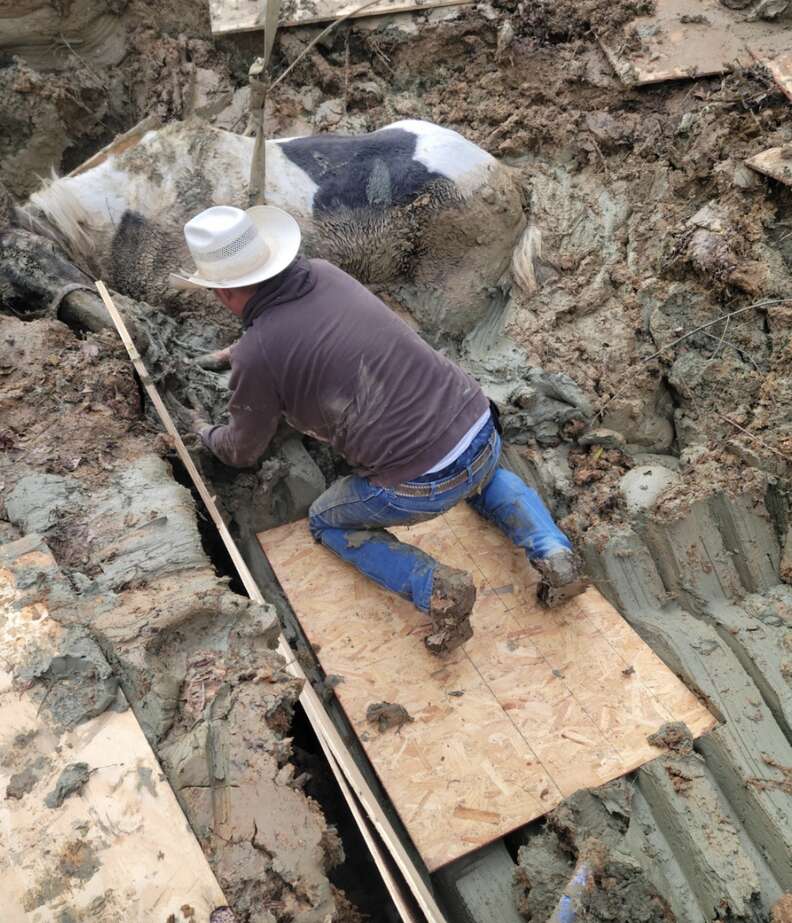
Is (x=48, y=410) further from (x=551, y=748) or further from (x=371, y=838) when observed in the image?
(x=551, y=748)

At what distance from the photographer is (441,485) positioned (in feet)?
9.99

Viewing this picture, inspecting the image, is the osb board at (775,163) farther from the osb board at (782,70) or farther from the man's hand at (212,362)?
the man's hand at (212,362)

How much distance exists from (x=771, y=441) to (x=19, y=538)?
3227 millimetres

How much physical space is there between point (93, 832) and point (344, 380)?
173cm

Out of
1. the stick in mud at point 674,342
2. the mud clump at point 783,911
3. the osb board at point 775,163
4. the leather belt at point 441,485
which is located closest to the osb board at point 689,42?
the osb board at point 775,163

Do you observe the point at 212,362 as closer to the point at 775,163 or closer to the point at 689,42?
the point at 775,163

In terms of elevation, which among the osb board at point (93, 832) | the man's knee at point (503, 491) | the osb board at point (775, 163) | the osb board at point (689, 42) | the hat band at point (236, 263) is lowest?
the man's knee at point (503, 491)

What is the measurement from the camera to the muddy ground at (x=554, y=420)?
2.28 metres

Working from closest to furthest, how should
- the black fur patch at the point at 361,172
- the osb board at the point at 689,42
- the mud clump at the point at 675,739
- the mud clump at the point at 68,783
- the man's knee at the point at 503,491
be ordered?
the mud clump at the point at 68,783 → the mud clump at the point at 675,739 → the man's knee at the point at 503,491 → the black fur patch at the point at 361,172 → the osb board at the point at 689,42

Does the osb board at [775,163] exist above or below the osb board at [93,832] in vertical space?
above

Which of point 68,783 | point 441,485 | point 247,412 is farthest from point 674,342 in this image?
point 68,783

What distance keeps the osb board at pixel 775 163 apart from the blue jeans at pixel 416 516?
2.13 meters

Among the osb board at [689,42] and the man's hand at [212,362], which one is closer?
the man's hand at [212,362]

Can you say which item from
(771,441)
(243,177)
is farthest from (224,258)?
(771,441)
